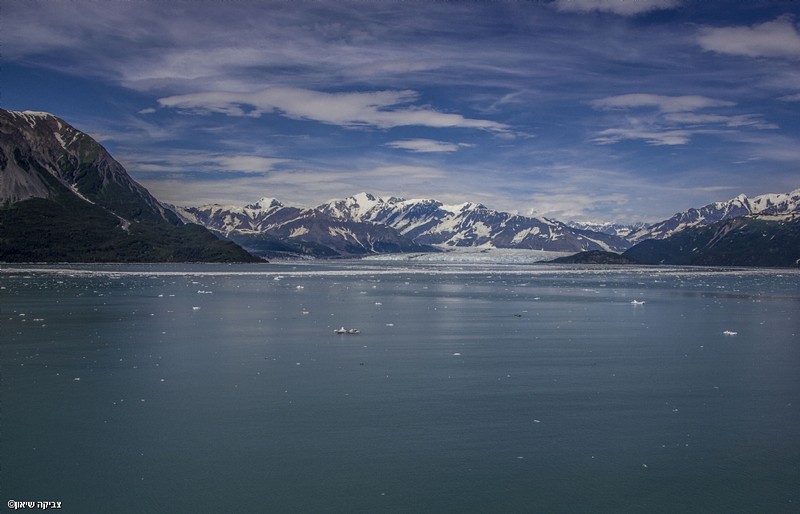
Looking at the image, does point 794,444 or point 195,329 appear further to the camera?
point 195,329

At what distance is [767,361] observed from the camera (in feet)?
86.4

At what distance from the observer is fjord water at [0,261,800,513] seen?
12.7 m

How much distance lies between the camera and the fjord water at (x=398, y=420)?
1267 cm

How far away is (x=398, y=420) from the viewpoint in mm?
17172

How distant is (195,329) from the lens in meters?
35.2

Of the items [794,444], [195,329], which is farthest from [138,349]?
[794,444]

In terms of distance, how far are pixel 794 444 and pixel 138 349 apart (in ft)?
77.0

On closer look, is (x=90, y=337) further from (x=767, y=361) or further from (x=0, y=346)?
(x=767, y=361)

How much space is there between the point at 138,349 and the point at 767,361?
25226mm

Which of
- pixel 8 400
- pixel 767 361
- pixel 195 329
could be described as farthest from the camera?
pixel 195 329

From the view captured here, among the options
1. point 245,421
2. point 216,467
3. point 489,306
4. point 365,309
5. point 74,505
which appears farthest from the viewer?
point 489,306

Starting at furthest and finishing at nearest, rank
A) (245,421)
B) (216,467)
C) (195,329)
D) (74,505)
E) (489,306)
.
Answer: (489,306)
(195,329)
(245,421)
(216,467)
(74,505)

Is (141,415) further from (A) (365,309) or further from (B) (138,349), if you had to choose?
(A) (365,309)

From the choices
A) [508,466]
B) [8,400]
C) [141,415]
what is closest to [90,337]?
[8,400]
